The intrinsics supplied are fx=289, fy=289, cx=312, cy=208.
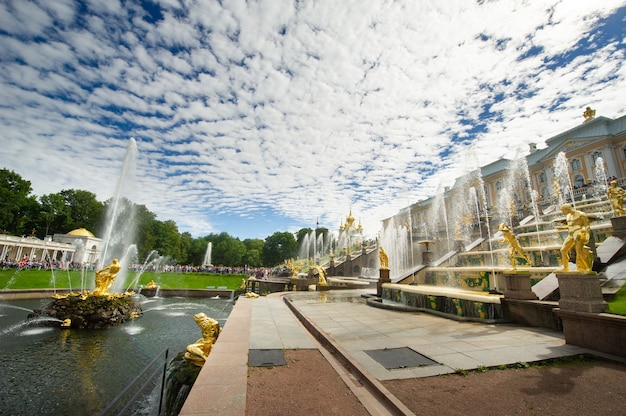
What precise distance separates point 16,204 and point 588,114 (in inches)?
4089

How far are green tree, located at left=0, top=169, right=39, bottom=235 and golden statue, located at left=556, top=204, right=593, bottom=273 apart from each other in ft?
256

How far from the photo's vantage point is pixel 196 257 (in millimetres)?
94125

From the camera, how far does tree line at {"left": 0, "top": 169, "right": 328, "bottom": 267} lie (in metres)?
58.1

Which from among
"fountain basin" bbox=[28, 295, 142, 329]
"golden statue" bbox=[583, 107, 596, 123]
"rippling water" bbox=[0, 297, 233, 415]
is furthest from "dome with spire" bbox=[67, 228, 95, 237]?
"golden statue" bbox=[583, 107, 596, 123]

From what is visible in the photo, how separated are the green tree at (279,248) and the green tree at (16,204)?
6206 cm

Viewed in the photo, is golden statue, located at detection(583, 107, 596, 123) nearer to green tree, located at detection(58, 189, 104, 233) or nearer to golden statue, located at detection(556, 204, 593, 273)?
golden statue, located at detection(556, 204, 593, 273)

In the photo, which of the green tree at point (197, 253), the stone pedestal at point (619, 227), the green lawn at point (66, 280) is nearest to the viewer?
the stone pedestal at point (619, 227)

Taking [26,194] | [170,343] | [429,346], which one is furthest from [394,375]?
[26,194]

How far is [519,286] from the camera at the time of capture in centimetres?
891

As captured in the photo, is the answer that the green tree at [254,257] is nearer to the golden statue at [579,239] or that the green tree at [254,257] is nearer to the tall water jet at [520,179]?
the tall water jet at [520,179]

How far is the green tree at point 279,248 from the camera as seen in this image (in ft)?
334

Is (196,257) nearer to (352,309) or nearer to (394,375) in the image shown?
(352,309)

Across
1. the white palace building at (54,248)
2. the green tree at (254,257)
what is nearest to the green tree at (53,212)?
the white palace building at (54,248)

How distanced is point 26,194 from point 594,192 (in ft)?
324
